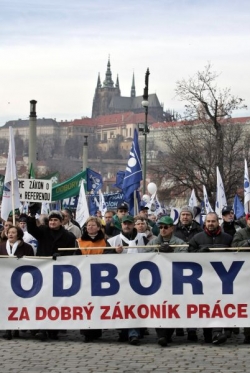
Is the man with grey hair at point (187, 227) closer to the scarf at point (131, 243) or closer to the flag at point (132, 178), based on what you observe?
the scarf at point (131, 243)

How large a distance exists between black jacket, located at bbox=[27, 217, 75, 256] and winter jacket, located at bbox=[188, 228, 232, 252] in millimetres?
1633

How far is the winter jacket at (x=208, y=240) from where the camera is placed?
11.6m

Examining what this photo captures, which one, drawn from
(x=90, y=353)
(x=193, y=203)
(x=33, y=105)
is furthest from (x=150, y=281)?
(x=33, y=105)

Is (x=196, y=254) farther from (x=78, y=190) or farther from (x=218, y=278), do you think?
(x=78, y=190)

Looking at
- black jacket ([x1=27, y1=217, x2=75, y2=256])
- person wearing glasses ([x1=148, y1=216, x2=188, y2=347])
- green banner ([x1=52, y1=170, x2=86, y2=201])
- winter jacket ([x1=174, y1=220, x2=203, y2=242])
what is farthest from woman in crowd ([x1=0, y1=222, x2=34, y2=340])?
green banner ([x1=52, y1=170, x2=86, y2=201])

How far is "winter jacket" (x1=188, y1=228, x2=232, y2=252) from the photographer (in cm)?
1165

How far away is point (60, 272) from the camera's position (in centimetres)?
1162

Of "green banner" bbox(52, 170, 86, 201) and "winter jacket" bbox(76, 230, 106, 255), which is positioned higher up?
"green banner" bbox(52, 170, 86, 201)

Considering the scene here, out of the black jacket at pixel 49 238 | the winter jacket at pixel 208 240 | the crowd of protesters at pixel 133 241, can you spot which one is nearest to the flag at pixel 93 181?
the crowd of protesters at pixel 133 241

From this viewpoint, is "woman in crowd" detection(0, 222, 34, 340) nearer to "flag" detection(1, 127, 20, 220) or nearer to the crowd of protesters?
the crowd of protesters

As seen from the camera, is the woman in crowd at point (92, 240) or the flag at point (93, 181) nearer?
the woman in crowd at point (92, 240)

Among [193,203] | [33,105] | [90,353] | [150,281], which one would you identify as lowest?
[90,353]

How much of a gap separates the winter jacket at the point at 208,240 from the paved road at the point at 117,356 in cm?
108

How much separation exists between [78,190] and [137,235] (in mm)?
10417
